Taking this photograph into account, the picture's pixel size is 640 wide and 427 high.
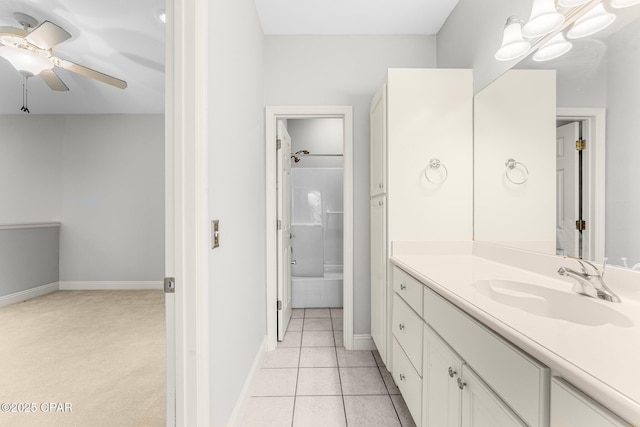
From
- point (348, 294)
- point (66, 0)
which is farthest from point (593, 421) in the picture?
point (66, 0)

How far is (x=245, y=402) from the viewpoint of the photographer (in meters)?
1.72

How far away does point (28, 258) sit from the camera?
374 cm

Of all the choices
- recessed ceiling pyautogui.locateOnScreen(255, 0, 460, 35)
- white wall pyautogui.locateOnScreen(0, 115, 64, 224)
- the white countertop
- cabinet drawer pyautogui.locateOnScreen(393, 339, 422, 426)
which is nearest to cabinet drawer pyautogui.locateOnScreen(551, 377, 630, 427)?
the white countertop

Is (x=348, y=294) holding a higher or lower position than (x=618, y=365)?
lower

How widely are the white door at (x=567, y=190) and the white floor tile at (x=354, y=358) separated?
4.99ft

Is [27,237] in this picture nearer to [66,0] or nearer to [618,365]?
[66,0]

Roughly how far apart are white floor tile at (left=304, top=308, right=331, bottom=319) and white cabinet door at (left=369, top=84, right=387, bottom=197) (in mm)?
1555

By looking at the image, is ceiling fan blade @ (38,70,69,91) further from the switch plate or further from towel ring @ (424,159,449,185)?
towel ring @ (424,159,449,185)

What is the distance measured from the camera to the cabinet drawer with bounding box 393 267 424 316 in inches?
54.4

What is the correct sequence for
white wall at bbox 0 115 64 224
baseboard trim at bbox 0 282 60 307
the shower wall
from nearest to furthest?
1. baseboard trim at bbox 0 282 60 307
2. the shower wall
3. white wall at bbox 0 115 64 224

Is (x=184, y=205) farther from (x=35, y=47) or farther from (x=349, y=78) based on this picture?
(x=35, y=47)

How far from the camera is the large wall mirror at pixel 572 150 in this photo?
0.96 m

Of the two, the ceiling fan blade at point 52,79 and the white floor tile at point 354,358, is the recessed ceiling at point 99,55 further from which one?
the white floor tile at point 354,358

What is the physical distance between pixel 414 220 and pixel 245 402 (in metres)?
1.49
